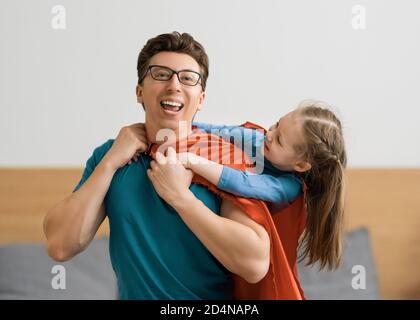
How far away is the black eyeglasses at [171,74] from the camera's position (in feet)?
3.99

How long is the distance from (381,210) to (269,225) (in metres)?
1.59

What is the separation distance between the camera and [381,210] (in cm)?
261

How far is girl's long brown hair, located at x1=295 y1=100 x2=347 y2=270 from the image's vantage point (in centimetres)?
120

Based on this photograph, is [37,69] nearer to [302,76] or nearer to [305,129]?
[302,76]

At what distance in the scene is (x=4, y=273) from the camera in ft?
7.22

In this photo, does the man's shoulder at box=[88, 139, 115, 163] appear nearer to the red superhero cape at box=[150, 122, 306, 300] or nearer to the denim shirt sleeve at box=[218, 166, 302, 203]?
the red superhero cape at box=[150, 122, 306, 300]

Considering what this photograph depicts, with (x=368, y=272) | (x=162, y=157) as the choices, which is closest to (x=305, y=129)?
(x=162, y=157)

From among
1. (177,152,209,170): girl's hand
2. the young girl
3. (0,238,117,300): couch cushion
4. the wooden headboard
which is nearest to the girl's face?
the young girl

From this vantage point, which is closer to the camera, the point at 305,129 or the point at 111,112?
the point at 305,129

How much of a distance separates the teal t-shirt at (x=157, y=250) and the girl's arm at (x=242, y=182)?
0.16ft

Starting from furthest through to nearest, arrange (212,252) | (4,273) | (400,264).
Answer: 1. (400,264)
2. (4,273)
3. (212,252)

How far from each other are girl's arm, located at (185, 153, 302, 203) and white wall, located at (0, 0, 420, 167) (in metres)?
1.28

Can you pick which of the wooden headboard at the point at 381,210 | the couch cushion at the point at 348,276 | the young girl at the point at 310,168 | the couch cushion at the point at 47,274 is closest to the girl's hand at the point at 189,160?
the young girl at the point at 310,168

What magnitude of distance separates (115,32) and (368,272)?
4.55 feet
